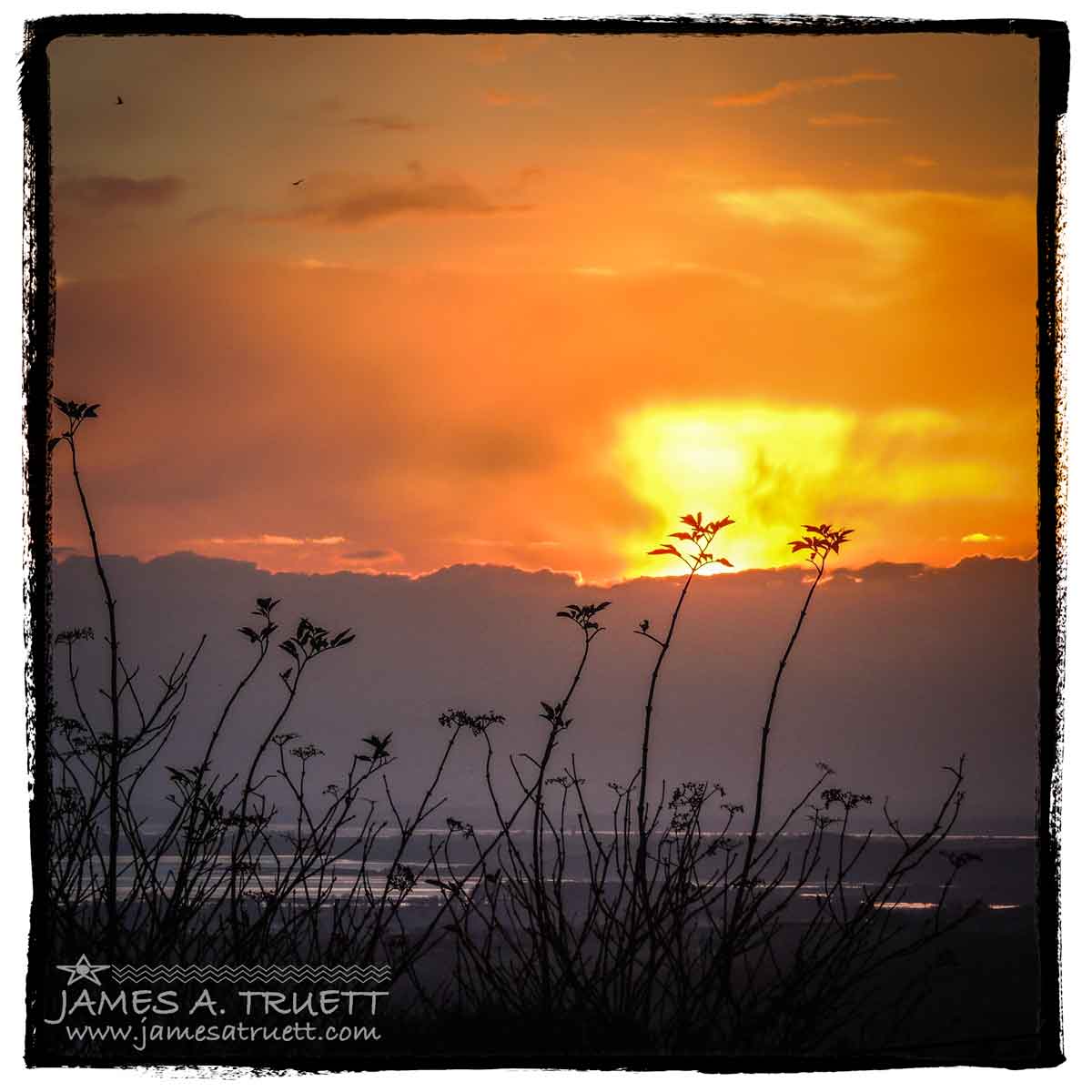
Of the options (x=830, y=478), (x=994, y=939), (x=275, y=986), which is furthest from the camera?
(x=830, y=478)

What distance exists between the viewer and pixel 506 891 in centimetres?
369

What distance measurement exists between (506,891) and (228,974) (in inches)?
30.9

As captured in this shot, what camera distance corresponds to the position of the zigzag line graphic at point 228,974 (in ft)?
11.9

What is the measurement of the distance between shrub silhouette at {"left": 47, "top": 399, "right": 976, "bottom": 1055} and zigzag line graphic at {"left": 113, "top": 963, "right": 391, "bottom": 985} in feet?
0.10

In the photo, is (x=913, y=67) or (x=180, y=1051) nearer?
(x=180, y=1051)

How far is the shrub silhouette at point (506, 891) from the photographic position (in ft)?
11.8

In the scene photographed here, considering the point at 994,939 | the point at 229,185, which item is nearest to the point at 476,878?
the point at 994,939

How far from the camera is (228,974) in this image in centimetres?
364

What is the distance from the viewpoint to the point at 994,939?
399cm

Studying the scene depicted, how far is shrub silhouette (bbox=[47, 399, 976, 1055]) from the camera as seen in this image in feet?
11.8

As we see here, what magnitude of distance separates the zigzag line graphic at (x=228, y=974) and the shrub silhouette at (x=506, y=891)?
30mm

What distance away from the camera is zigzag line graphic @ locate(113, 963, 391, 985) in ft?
11.9

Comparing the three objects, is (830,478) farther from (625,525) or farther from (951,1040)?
(951,1040)

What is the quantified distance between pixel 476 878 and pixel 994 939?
1567 millimetres
